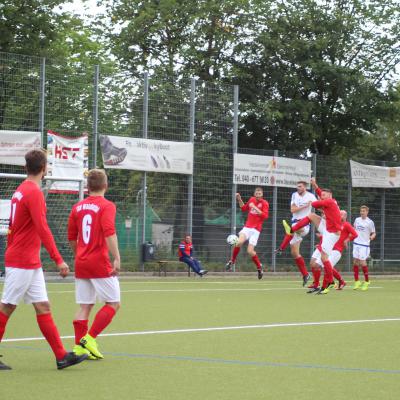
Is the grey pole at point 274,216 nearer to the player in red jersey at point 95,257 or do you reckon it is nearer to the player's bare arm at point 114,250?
the player in red jersey at point 95,257

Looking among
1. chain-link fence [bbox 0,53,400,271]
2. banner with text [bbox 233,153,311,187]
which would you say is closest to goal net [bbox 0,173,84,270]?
chain-link fence [bbox 0,53,400,271]

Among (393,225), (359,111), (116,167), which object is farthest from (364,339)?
(359,111)

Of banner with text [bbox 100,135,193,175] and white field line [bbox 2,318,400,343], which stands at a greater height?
banner with text [bbox 100,135,193,175]

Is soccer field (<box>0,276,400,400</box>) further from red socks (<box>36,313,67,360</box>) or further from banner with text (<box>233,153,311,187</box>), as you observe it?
banner with text (<box>233,153,311,187</box>)

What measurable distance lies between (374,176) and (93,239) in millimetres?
26489

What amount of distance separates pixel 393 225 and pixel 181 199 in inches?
382

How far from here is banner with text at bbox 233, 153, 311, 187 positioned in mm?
30594

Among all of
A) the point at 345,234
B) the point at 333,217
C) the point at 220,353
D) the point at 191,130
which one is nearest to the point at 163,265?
the point at 191,130

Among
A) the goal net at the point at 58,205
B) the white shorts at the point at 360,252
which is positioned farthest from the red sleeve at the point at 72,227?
the white shorts at the point at 360,252

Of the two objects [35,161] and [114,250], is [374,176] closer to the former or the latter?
[114,250]

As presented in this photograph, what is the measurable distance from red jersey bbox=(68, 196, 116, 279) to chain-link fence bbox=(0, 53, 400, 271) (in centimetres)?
1563

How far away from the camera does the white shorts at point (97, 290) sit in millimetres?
9609

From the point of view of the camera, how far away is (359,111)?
40625mm

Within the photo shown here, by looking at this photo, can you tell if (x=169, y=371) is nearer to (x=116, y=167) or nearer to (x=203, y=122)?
(x=116, y=167)
